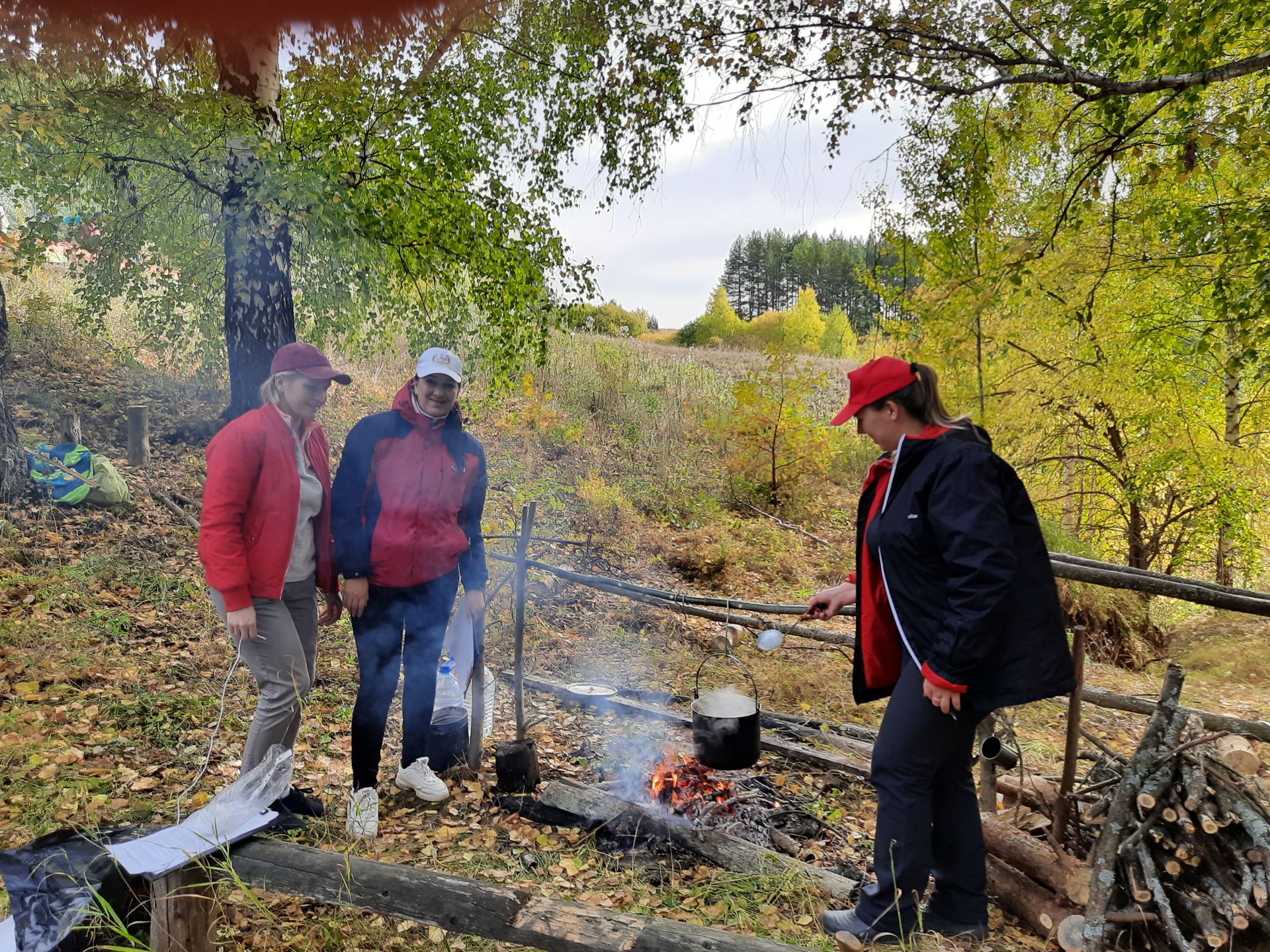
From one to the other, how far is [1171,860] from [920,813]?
967 millimetres

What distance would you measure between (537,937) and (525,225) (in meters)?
6.53

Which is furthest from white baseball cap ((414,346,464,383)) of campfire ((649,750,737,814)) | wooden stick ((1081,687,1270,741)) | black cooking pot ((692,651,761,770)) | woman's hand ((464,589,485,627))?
wooden stick ((1081,687,1270,741))

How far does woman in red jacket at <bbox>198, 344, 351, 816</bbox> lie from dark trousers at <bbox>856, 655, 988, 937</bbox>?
2.51 m

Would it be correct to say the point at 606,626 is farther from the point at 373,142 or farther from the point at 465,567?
the point at 373,142

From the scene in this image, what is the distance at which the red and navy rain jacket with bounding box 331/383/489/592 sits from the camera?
3348 mm

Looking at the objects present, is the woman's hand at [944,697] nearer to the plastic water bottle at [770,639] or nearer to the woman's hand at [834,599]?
the woman's hand at [834,599]

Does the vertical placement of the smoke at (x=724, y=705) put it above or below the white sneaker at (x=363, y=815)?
above

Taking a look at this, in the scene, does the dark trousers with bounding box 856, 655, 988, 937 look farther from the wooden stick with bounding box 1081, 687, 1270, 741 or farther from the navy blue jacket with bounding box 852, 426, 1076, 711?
the wooden stick with bounding box 1081, 687, 1270, 741

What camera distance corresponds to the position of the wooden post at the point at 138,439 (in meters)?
8.08

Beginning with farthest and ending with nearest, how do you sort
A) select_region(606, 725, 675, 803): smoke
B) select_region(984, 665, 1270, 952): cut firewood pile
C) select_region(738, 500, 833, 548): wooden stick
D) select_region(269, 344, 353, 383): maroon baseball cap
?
select_region(738, 500, 833, 548): wooden stick
select_region(606, 725, 675, 803): smoke
select_region(269, 344, 353, 383): maroon baseball cap
select_region(984, 665, 1270, 952): cut firewood pile

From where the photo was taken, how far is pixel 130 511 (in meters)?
7.23

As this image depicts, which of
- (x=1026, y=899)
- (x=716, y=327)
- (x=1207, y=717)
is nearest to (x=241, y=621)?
(x=1026, y=899)

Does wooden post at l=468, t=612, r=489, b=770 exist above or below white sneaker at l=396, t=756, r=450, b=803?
above

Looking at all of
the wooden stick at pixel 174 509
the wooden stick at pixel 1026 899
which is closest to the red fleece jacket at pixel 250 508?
the wooden stick at pixel 1026 899
